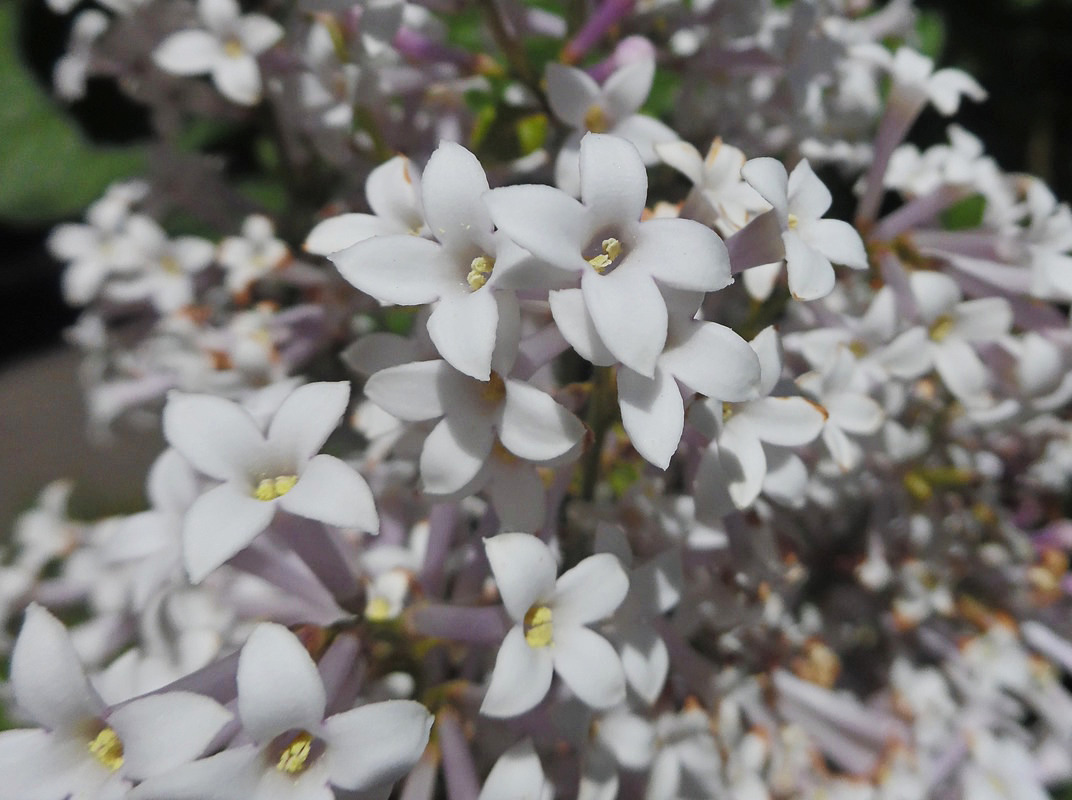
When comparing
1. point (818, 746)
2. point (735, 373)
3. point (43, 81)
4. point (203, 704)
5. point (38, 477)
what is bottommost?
point (38, 477)

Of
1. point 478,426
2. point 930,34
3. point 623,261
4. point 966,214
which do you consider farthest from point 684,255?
point 930,34

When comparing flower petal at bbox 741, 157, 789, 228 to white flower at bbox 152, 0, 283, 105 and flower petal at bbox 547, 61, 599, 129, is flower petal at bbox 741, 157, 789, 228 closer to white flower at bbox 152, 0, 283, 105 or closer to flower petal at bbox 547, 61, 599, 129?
flower petal at bbox 547, 61, 599, 129

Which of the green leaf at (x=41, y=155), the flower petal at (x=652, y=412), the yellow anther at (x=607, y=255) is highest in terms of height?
the yellow anther at (x=607, y=255)

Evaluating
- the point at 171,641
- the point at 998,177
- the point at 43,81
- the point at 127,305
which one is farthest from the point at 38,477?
the point at 998,177

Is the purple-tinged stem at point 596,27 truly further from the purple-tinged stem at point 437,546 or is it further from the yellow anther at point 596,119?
the purple-tinged stem at point 437,546

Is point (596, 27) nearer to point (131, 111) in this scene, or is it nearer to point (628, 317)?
point (628, 317)

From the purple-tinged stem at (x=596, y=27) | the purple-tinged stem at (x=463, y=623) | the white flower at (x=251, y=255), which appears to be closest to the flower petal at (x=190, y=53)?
the white flower at (x=251, y=255)

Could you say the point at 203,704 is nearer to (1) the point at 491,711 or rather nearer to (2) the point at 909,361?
(1) the point at 491,711
